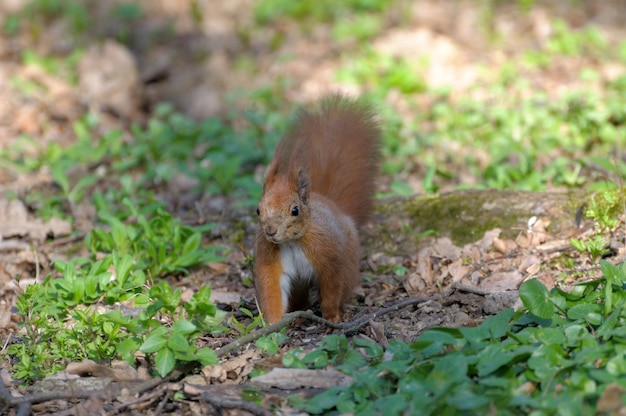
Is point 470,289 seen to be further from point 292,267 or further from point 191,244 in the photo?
point 191,244

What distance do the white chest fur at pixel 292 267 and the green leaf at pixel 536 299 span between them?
2.94 ft

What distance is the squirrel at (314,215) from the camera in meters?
3.04

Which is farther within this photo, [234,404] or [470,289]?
[470,289]

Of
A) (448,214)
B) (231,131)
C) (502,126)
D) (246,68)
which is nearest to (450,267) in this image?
(448,214)

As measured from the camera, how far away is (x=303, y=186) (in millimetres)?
3080

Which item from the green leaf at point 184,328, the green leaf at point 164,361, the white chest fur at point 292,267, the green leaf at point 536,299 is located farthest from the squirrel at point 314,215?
the green leaf at point 536,299

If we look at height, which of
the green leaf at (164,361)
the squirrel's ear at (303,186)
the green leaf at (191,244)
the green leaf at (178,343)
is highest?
the squirrel's ear at (303,186)

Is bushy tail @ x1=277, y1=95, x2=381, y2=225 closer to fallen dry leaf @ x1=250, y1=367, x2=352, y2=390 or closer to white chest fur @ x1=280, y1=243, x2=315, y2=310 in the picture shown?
white chest fur @ x1=280, y1=243, x2=315, y2=310

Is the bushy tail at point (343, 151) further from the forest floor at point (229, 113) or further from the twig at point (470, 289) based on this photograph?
the twig at point (470, 289)

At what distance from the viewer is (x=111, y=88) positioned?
579cm

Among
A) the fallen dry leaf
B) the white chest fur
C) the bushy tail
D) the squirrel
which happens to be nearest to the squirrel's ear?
the squirrel

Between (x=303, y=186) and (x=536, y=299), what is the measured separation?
973mm

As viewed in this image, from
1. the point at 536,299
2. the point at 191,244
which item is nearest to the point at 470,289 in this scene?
the point at 536,299

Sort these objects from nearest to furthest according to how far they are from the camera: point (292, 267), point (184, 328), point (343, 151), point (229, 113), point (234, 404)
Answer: point (234, 404), point (184, 328), point (292, 267), point (343, 151), point (229, 113)
